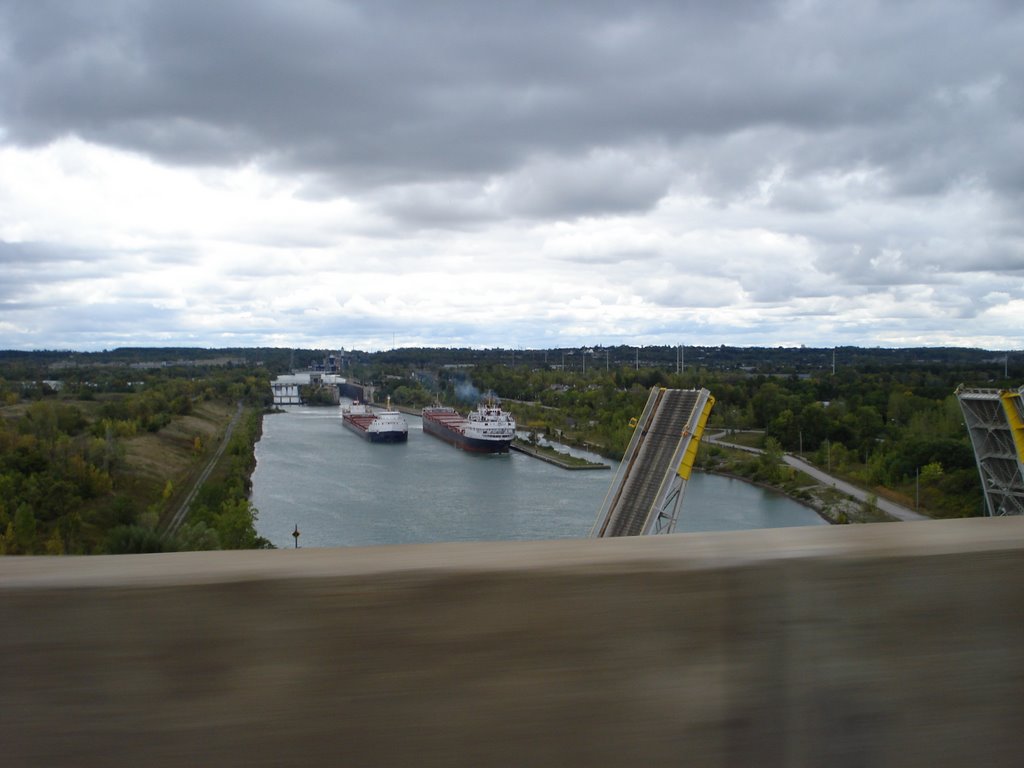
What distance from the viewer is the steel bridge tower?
11602mm

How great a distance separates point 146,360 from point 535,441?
28413 millimetres

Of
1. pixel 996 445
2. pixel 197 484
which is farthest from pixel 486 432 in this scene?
pixel 996 445

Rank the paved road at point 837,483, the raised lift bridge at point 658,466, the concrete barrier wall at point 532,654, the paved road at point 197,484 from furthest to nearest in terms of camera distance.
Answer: the paved road at point 837,483 → the paved road at point 197,484 → the raised lift bridge at point 658,466 → the concrete barrier wall at point 532,654

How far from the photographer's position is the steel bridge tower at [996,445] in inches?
457

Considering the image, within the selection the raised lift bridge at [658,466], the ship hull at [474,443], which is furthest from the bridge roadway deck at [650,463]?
the ship hull at [474,443]

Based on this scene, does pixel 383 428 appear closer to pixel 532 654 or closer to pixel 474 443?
pixel 474 443

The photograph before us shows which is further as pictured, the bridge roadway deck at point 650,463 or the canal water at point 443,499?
the canal water at point 443,499

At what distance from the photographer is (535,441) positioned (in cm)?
3434

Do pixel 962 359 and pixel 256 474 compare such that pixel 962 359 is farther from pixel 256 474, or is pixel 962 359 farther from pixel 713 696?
pixel 713 696

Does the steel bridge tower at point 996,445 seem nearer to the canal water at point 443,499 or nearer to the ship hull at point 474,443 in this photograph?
the canal water at point 443,499

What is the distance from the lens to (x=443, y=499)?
23234 mm

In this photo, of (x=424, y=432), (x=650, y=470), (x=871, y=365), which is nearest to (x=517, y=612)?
(x=650, y=470)

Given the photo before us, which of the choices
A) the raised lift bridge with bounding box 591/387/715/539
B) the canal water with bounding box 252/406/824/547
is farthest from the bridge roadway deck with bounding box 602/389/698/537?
the canal water with bounding box 252/406/824/547

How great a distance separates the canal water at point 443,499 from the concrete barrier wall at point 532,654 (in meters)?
11.0
